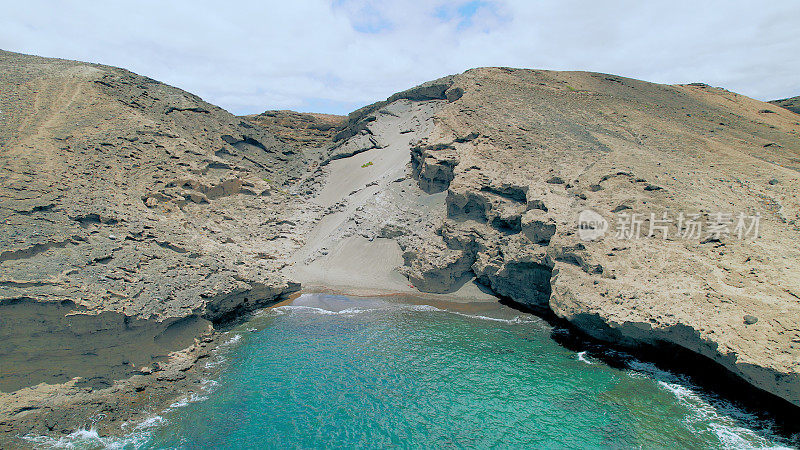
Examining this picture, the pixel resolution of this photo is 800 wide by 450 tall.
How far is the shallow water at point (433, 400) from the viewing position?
11219 mm

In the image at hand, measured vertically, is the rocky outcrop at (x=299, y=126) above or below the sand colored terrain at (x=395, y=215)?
above

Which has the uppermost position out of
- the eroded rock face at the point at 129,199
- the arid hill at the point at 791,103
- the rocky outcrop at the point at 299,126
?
the arid hill at the point at 791,103

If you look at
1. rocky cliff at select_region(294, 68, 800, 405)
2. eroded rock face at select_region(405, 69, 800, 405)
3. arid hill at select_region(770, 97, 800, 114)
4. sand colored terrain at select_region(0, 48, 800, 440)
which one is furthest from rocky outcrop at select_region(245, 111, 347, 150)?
arid hill at select_region(770, 97, 800, 114)

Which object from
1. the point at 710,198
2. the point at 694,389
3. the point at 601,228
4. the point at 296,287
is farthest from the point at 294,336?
the point at 710,198

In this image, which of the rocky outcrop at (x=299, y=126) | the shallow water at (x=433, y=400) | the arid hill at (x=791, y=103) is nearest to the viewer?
the shallow water at (x=433, y=400)

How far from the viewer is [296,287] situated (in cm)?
2319

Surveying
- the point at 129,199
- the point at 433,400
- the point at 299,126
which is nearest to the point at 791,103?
the point at 433,400

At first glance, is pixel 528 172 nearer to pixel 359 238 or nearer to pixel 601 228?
pixel 601 228

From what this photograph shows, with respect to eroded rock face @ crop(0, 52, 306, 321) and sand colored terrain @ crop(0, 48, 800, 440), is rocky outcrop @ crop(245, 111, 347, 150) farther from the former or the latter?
eroded rock face @ crop(0, 52, 306, 321)

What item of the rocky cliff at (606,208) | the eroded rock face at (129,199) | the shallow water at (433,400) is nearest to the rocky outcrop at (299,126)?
the rocky cliff at (606,208)

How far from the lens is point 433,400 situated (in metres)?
12.9

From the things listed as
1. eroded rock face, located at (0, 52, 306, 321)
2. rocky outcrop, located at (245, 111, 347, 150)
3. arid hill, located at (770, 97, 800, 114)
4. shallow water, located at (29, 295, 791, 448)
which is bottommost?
shallow water, located at (29, 295, 791, 448)

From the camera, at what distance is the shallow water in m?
11.2

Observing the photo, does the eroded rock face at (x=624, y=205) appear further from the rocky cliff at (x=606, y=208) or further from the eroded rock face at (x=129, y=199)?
the eroded rock face at (x=129, y=199)
